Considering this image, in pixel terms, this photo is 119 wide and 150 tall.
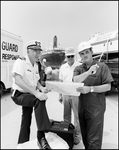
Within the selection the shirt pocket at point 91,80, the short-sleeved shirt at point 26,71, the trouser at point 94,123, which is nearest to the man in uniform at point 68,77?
the trouser at point 94,123

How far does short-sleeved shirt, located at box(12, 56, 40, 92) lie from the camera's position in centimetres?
121

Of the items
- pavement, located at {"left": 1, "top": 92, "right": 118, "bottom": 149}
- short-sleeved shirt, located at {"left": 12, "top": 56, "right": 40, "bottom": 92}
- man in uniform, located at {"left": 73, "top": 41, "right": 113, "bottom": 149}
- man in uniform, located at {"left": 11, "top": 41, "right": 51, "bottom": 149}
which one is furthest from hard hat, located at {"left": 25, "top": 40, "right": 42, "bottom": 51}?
pavement, located at {"left": 1, "top": 92, "right": 118, "bottom": 149}

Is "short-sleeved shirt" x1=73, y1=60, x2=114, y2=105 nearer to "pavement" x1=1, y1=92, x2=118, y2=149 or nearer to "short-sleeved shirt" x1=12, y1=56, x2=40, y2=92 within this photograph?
"short-sleeved shirt" x1=12, y1=56, x2=40, y2=92

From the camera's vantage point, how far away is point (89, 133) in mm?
1269

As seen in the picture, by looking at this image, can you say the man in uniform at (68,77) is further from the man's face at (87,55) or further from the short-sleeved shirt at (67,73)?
the man's face at (87,55)

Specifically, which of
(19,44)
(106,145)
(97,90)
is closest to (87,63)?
(97,90)

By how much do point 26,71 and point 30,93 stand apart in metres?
0.28

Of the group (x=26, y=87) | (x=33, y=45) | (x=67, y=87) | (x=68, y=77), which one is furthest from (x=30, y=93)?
(x=68, y=77)

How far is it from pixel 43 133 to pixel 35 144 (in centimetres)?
13

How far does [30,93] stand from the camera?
1.21 m

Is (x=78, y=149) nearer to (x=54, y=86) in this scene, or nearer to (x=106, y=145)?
(x=106, y=145)

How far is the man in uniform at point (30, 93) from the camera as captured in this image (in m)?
1.09

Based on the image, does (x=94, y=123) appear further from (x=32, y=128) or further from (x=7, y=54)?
(x=7, y=54)

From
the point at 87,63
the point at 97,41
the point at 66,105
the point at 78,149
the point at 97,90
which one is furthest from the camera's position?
the point at 97,41
